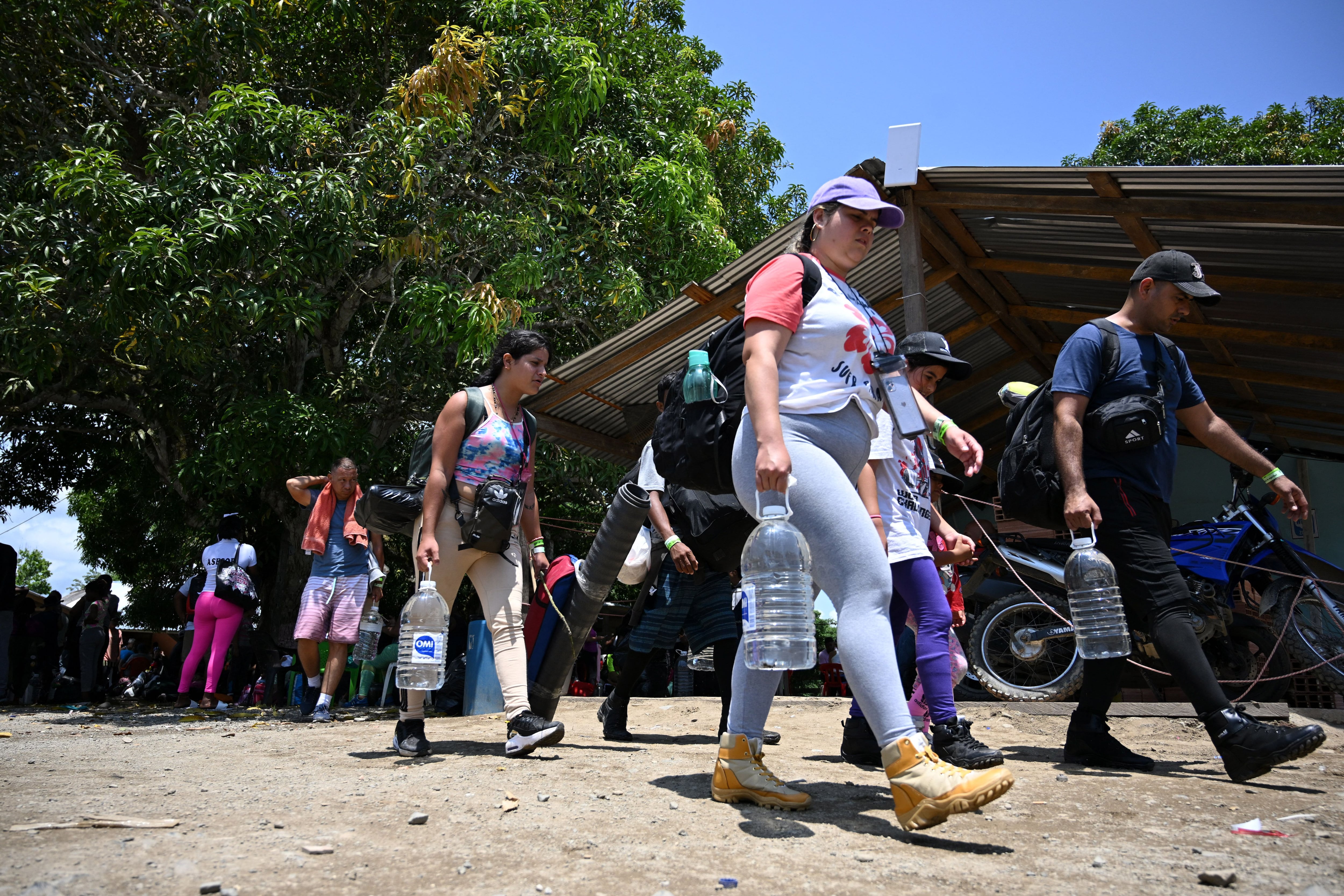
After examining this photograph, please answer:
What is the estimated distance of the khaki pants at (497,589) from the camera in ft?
13.3

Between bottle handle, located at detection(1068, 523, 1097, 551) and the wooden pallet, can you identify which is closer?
bottle handle, located at detection(1068, 523, 1097, 551)

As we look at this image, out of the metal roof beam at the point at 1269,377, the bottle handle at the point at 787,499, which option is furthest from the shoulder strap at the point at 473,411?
the metal roof beam at the point at 1269,377

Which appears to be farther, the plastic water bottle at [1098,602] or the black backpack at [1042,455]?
the black backpack at [1042,455]

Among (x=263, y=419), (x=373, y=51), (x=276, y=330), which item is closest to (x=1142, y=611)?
(x=263, y=419)

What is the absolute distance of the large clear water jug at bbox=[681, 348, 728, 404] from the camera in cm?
274

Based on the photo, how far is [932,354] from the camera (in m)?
4.07

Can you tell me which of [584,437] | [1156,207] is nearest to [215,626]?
[584,437]

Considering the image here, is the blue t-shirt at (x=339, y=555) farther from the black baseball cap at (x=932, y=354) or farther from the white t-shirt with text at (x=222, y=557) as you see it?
the black baseball cap at (x=932, y=354)

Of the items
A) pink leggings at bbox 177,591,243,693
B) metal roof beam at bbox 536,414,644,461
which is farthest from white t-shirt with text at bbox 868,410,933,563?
pink leggings at bbox 177,591,243,693

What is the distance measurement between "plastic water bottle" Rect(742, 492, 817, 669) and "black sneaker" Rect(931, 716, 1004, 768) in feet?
3.05

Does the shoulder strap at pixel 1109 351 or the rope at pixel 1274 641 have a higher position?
the shoulder strap at pixel 1109 351

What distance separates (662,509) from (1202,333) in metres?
6.62

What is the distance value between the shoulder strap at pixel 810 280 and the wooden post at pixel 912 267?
4438 millimetres

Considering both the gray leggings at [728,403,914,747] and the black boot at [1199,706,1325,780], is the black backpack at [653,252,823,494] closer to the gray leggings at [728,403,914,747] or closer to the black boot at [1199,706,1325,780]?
the gray leggings at [728,403,914,747]
